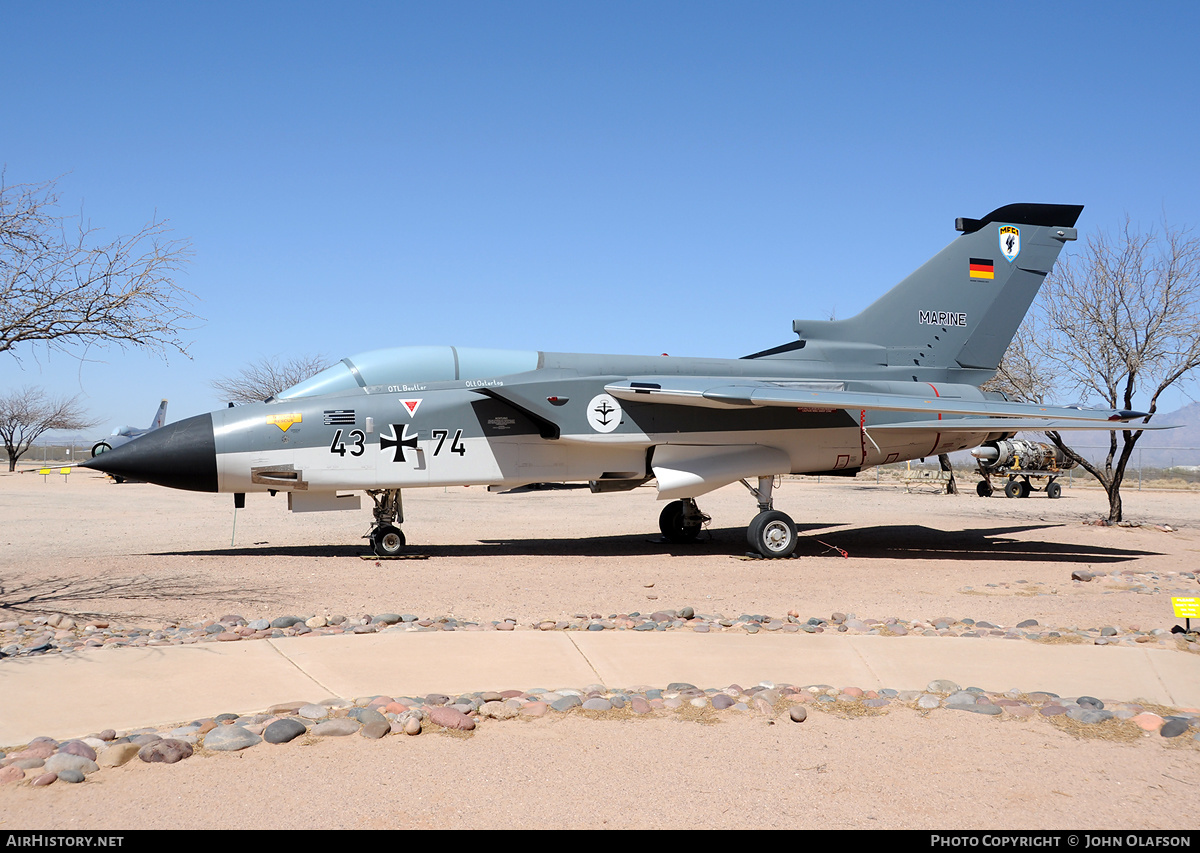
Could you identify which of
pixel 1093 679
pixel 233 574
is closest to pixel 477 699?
pixel 1093 679

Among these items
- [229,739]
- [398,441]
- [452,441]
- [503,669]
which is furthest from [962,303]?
[229,739]

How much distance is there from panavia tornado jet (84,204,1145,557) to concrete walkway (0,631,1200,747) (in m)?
5.46

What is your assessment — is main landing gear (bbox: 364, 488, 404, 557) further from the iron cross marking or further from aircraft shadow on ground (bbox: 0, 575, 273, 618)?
aircraft shadow on ground (bbox: 0, 575, 273, 618)

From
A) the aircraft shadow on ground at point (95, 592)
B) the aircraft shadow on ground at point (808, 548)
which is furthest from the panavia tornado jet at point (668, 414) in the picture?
the aircraft shadow on ground at point (95, 592)

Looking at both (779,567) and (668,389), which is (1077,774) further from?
(668,389)

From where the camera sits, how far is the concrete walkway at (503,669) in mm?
4895

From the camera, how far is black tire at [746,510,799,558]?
41.2ft

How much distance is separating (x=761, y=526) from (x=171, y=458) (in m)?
8.10

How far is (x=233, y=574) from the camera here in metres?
10.0

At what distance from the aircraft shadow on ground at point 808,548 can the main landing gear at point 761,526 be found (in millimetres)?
271

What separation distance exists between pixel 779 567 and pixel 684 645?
18.3 ft

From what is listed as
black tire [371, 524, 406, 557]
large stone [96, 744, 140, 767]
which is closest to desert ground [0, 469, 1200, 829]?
large stone [96, 744, 140, 767]

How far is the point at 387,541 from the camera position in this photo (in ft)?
39.5

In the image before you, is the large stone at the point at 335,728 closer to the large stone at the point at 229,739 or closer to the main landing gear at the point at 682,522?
the large stone at the point at 229,739
